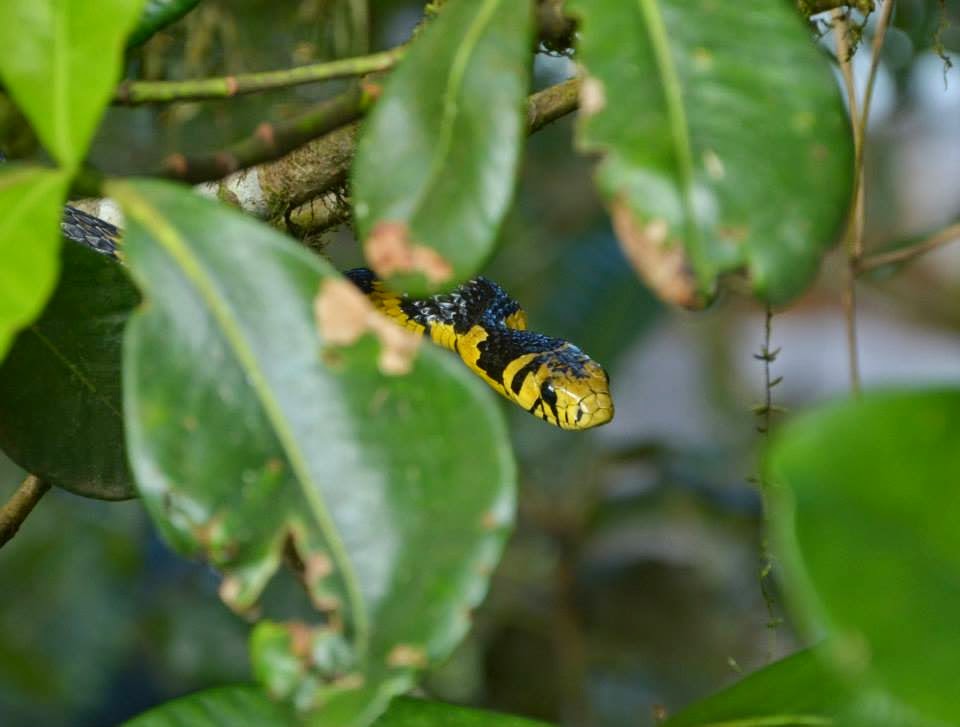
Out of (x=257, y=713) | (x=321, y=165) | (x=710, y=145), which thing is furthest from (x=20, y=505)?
(x=710, y=145)

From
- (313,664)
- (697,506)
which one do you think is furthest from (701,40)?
(697,506)

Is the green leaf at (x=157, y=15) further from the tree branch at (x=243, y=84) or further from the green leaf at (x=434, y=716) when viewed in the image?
the green leaf at (x=434, y=716)

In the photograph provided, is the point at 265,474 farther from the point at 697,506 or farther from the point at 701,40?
the point at 697,506

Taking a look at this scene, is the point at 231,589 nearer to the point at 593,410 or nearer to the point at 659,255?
the point at 659,255

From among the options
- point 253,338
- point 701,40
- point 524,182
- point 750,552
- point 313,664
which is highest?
point 701,40

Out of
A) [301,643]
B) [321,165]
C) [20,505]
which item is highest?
[301,643]

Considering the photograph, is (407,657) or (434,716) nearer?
(407,657)

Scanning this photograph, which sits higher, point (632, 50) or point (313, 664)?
point (632, 50)
